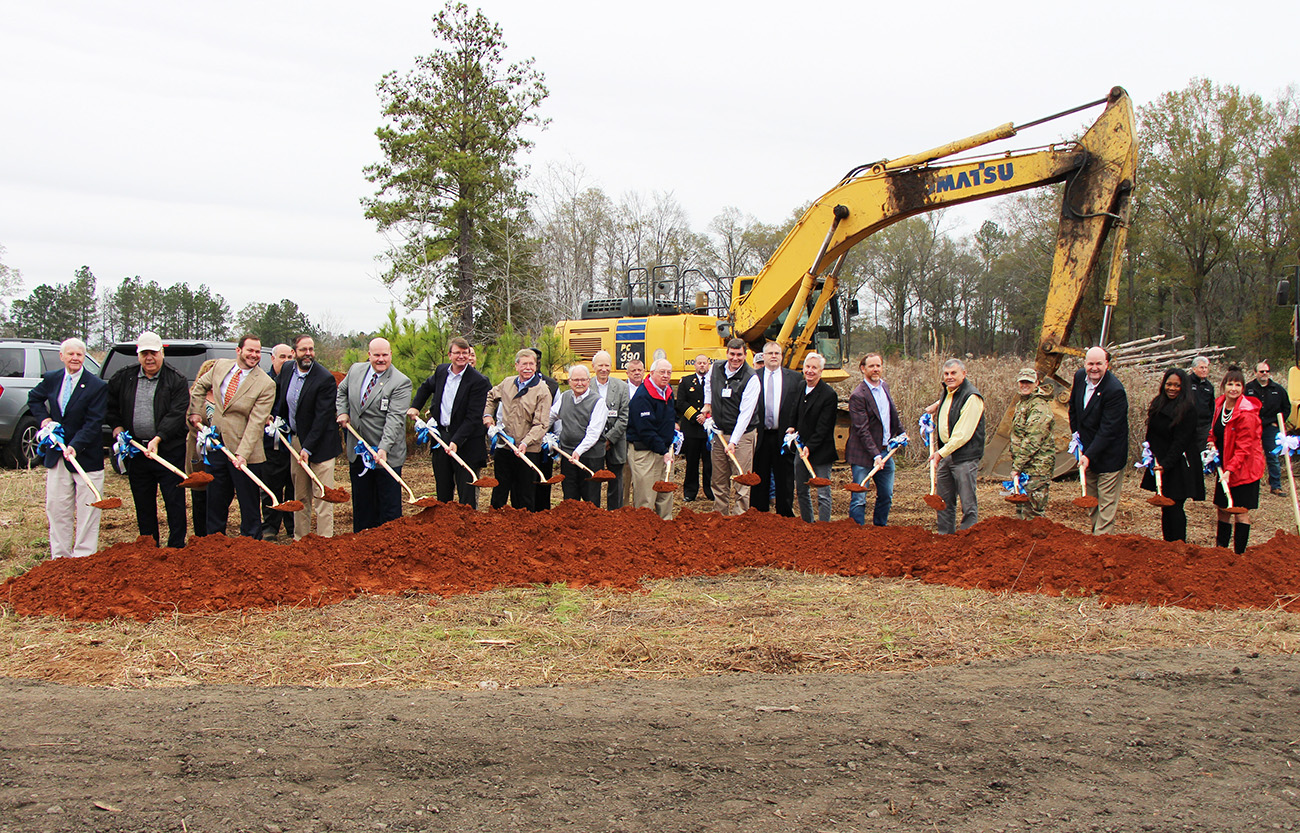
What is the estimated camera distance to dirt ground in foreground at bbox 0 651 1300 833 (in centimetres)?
340

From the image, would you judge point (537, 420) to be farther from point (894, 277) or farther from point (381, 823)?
point (894, 277)

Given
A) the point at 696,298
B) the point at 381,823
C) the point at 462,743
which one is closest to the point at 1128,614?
the point at 462,743

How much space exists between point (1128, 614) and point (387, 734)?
496 centimetres

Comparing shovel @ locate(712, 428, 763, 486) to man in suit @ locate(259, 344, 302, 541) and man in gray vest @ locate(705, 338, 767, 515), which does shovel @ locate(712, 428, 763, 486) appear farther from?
man in suit @ locate(259, 344, 302, 541)

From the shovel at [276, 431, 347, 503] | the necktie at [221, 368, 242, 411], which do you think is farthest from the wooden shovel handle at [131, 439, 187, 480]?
the shovel at [276, 431, 347, 503]

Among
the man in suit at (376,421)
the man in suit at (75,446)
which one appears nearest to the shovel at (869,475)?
the man in suit at (376,421)

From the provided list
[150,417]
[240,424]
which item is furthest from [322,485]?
[150,417]

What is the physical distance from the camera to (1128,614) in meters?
6.18

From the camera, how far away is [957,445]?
27.2ft

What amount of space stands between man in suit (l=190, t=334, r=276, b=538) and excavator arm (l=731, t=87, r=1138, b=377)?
6995mm

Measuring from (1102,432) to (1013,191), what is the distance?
4808mm

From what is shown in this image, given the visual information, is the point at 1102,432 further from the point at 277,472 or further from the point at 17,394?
the point at 17,394

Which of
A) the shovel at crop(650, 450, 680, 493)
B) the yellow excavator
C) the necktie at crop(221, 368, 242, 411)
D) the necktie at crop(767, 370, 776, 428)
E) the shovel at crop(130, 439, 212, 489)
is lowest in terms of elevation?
the shovel at crop(650, 450, 680, 493)

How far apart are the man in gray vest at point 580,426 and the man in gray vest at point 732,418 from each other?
1220 mm
